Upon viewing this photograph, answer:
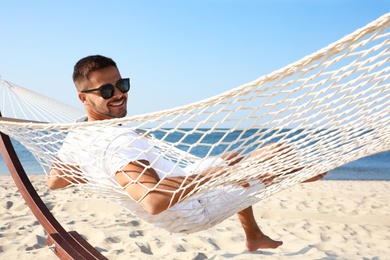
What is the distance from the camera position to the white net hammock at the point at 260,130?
1058 millimetres

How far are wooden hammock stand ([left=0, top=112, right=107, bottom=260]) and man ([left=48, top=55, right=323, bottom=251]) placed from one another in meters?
0.12

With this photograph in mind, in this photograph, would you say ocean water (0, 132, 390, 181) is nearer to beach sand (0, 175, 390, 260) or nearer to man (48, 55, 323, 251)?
beach sand (0, 175, 390, 260)

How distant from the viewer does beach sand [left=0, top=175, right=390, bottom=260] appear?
2359 millimetres

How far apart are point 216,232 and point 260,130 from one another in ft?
5.50

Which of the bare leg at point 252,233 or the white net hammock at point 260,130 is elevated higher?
the white net hammock at point 260,130

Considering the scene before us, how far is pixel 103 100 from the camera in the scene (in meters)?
1.55

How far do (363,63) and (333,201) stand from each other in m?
3.51

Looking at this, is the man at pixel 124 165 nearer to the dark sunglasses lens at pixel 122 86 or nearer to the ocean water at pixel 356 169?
the dark sunglasses lens at pixel 122 86

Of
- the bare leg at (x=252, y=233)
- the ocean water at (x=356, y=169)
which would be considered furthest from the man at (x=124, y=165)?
the ocean water at (x=356, y=169)

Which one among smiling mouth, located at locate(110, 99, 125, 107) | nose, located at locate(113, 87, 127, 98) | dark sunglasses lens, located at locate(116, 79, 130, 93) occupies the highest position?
dark sunglasses lens, located at locate(116, 79, 130, 93)

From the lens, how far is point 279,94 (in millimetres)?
1133

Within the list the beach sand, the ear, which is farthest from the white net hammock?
the beach sand

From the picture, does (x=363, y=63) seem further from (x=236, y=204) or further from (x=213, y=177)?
(x=236, y=204)

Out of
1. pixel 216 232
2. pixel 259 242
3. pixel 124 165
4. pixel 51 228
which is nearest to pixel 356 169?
pixel 216 232
